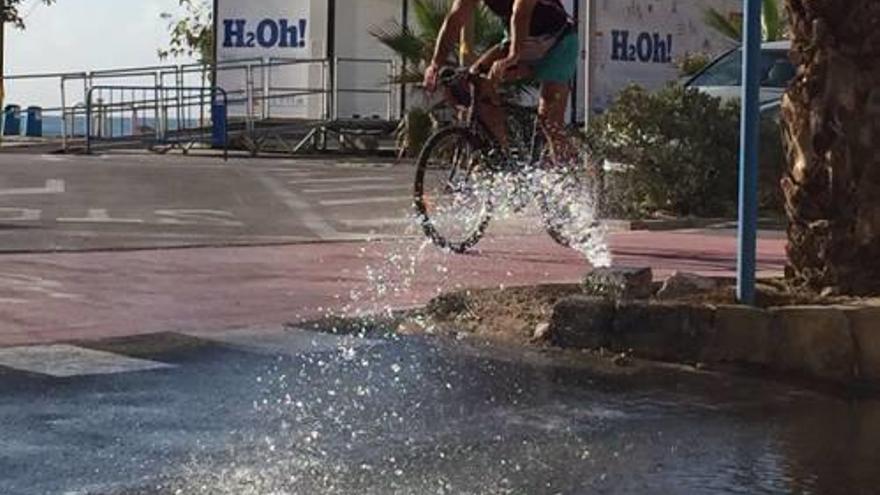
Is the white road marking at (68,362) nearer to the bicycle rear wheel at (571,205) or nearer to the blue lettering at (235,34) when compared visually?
the bicycle rear wheel at (571,205)

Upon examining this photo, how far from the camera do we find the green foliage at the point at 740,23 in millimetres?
22719

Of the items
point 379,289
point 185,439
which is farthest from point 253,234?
point 185,439

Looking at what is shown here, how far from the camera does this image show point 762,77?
1485 centimetres

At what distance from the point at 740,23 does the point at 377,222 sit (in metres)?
13.8

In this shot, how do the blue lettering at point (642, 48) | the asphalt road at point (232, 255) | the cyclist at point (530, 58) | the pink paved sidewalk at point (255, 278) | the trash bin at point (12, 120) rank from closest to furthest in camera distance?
the pink paved sidewalk at point (255, 278), the asphalt road at point (232, 255), the cyclist at point (530, 58), the blue lettering at point (642, 48), the trash bin at point (12, 120)

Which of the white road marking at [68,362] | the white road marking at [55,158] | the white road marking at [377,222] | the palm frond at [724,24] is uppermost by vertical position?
the palm frond at [724,24]

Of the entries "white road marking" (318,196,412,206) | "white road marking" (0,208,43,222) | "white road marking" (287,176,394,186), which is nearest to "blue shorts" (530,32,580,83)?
"white road marking" (0,208,43,222)

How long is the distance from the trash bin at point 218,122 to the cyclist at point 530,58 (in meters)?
14.6

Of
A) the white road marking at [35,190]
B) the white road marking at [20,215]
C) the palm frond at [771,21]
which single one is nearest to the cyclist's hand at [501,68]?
the white road marking at [20,215]

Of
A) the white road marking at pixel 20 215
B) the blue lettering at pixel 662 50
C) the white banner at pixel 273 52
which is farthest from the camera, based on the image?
the blue lettering at pixel 662 50

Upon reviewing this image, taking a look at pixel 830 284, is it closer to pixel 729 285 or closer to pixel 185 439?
pixel 729 285

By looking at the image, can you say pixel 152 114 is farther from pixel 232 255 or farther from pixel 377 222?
pixel 232 255

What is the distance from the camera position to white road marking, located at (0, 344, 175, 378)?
241 inches

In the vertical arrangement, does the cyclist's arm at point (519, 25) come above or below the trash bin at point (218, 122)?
above
